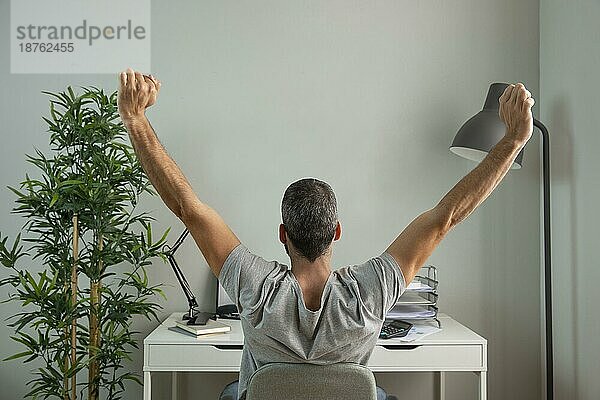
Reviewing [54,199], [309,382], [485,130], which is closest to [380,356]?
[485,130]

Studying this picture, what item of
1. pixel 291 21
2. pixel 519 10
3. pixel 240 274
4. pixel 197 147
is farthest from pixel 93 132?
pixel 519 10

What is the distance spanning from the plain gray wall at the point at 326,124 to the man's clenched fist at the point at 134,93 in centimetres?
187

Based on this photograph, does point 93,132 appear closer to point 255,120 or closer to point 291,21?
point 255,120

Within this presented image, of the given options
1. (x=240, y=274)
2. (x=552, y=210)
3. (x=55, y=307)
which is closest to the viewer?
(x=240, y=274)

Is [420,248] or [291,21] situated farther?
[291,21]

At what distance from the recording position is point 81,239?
3.83 metres

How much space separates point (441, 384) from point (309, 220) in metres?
1.98

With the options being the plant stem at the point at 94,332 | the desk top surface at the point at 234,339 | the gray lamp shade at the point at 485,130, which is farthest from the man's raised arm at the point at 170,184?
the gray lamp shade at the point at 485,130

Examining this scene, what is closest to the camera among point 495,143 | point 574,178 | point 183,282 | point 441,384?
point 495,143

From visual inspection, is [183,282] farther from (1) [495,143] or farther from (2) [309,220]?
(2) [309,220]

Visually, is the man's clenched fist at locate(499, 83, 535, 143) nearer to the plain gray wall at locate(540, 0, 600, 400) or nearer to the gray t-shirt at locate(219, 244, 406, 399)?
the gray t-shirt at locate(219, 244, 406, 399)

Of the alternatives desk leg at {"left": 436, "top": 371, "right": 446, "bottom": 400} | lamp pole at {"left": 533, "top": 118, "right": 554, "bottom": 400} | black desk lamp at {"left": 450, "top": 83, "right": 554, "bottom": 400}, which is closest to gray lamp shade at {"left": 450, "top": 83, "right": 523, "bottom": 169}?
black desk lamp at {"left": 450, "top": 83, "right": 554, "bottom": 400}

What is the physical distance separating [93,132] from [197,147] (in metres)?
0.63

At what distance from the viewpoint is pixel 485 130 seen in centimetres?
349
